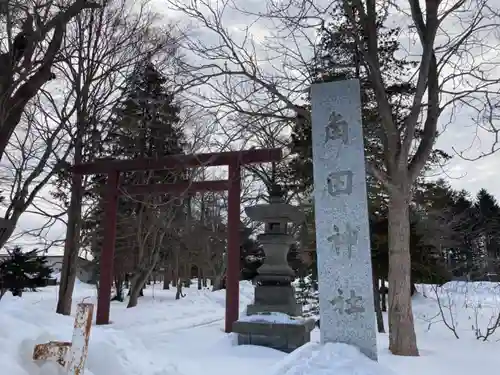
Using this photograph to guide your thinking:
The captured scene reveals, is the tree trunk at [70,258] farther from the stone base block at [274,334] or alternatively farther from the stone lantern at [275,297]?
the stone base block at [274,334]

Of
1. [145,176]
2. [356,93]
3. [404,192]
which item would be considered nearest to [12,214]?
[356,93]

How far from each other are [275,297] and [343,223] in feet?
12.5

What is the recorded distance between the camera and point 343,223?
442cm

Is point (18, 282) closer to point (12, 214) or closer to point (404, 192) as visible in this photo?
point (12, 214)

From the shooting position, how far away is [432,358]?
634cm

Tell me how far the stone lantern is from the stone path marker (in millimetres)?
2810

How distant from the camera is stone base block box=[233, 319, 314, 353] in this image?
683cm

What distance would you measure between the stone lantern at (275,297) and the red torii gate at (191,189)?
1203 millimetres

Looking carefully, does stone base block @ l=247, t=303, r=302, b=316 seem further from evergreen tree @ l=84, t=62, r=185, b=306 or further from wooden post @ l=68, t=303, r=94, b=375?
wooden post @ l=68, t=303, r=94, b=375

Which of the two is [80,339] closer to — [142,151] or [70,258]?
[70,258]

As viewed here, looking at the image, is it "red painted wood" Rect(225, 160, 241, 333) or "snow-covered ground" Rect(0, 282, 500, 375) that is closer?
"snow-covered ground" Rect(0, 282, 500, 375)

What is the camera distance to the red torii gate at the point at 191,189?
907cm

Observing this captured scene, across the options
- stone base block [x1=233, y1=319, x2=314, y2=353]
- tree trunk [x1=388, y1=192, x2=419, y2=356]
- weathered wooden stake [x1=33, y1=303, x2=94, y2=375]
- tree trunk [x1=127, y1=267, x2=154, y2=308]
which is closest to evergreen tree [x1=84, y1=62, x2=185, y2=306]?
tree trunk [x1=127, y1=267, x2=154, y2=308]

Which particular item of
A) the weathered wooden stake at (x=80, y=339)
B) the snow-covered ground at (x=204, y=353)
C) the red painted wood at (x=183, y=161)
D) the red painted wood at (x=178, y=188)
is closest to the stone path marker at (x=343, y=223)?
the snow-covered ground at (x=204, y=353)
